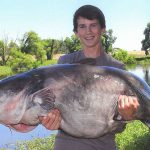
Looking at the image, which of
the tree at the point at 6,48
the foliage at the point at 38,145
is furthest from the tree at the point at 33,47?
the foliage at the point at 38,145

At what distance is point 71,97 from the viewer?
315 centimetres

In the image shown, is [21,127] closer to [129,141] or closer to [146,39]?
[129,141]

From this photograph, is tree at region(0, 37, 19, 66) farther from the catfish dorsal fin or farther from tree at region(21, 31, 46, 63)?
the catfish dorsal fin

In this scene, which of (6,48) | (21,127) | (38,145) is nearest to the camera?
(21,127)

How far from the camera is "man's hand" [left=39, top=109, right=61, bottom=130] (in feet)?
10.3

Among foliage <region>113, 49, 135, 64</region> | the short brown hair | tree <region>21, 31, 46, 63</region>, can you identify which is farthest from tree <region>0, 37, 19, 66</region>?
the short brown hair

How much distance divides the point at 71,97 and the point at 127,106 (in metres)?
0.48

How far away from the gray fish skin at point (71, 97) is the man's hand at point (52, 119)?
0.14 ft

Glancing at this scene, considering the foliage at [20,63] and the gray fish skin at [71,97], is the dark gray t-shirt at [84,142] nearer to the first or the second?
the gray fish skin at [71,97]

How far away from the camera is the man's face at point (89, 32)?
12.3 ft

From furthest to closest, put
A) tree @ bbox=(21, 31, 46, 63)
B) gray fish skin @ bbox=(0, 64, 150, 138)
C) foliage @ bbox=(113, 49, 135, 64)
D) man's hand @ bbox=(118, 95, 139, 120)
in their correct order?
foliage @ bbox=(113, 49, 135, 64) < tree @ bbox=(21, 31, 46, 63) < man's hand @ bbox=(118, 95, 139, 120) < gray fish skin @ bbox=(0, 64, 150, 138)

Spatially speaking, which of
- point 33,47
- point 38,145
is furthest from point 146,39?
point 38,145

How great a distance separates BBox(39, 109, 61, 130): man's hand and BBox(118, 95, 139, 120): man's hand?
54 cm

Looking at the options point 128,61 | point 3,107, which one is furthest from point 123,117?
point 128,61
